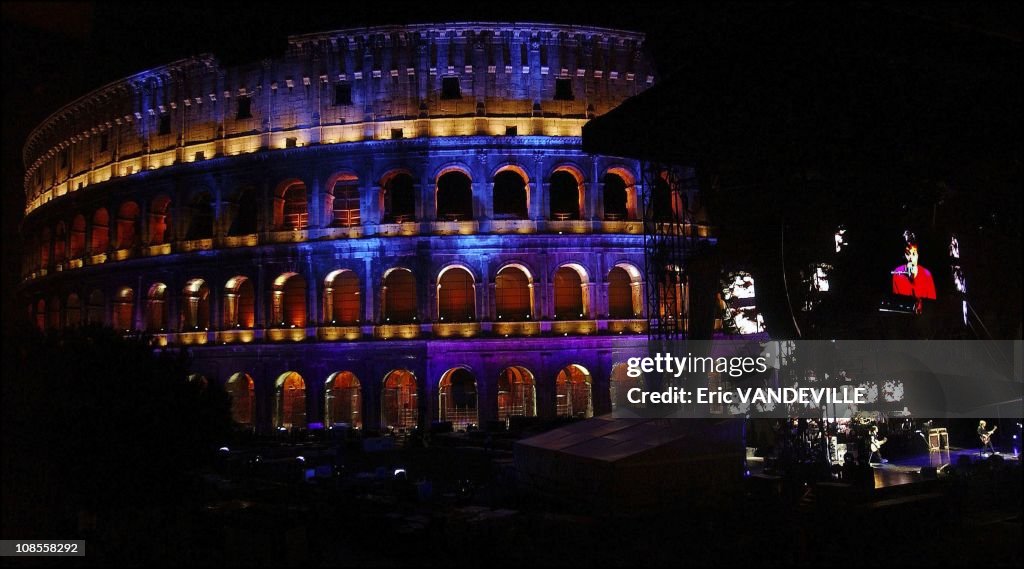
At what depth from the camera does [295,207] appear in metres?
30.2

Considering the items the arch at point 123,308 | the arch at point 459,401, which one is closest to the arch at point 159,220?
the arch at point 123,308

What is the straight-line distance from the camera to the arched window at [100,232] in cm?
3303

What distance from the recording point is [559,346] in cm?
2723

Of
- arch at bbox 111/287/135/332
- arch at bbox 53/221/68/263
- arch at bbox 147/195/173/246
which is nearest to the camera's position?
arch at bbox 147/195/173/246

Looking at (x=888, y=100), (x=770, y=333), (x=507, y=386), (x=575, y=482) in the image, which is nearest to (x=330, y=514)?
(x=575, y=482)

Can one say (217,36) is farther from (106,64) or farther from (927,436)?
(927,436)

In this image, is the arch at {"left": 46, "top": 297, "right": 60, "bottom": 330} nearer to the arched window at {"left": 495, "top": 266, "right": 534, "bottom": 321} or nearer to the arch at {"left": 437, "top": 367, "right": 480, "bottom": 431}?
the arch at {"left": 437, "top": 367, "right": 480, "bottom": 431}

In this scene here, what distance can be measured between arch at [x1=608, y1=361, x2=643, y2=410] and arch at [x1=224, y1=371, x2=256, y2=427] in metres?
12.9

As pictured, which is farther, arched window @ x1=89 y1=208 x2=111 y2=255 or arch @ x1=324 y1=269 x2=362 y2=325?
arched window @ x1=89 y1=208 x2=111 y2=255

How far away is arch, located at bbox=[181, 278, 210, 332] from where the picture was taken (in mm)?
30000

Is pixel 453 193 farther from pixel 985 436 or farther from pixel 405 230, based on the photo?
pixel 985 436

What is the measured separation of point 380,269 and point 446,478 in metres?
9.52

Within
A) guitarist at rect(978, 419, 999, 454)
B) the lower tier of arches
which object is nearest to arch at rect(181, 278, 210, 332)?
the lower tier of arches

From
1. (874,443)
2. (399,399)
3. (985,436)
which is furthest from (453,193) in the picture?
(985,436)
